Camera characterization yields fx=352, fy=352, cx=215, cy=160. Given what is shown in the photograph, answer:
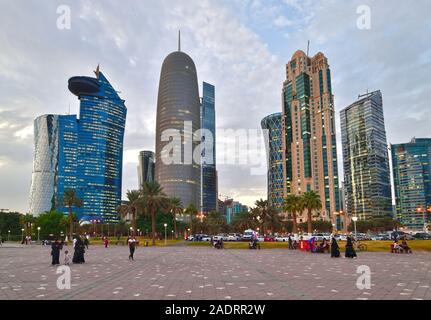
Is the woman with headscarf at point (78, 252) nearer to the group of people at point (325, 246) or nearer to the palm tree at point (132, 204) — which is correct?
the group of people at point (325, 246)

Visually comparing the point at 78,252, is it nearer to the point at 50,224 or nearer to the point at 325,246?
the point at 325,246

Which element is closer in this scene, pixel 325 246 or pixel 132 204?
pixel 325 246

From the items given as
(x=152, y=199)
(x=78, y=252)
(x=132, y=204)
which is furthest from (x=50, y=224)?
(x=78, y=252)

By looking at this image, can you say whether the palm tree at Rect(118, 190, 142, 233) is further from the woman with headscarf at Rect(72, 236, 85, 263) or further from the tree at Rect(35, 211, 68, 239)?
the woman with headscarf at Rect(72, 236, 85, 263)

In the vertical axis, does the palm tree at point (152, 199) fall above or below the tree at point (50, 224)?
above

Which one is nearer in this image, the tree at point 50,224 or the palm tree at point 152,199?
the palm tree at point 152,199

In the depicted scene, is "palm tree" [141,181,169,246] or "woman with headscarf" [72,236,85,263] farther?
"palm tree" [141,181,169,246]

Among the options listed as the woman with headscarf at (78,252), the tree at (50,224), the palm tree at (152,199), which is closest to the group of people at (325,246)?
the woman with headscarf at (78,252)

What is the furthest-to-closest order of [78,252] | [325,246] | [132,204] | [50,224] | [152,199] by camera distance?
1. [50,224]
2. [132,204]
3. [152,199]
4. [325,246]
5. [78,252]

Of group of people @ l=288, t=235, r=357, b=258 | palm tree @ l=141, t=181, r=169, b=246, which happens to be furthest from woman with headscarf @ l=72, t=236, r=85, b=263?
palm tree @ l=141, t=181, r=169, b=246

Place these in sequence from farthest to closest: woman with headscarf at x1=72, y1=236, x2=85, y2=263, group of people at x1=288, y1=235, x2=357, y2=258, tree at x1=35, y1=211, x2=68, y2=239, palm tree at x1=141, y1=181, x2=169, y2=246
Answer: tree at x1=35, y1=211, x2=68, y2=239 → palm tree at x1=141, y1=181, x2=169, y2=246 → group of people at x1=288, y1=235, x2=357, y2=258 → woman with headscarf at x1=72, y1=236, x2=85, y2=263

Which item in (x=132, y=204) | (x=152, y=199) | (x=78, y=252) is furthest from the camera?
(x=132, y=204)
